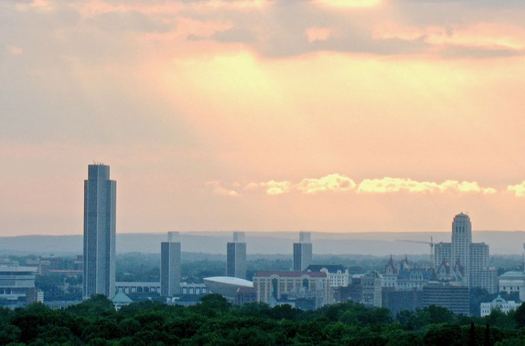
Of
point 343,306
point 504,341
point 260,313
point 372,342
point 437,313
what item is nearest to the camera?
point 504,341

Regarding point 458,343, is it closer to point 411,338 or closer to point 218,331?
point 411,338

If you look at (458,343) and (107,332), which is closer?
(458,343)

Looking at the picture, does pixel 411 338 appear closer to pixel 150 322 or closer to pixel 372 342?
pixel 372 342

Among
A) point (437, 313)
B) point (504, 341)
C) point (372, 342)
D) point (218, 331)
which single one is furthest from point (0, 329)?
point (437, 313)

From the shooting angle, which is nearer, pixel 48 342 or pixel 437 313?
pixel 48 342

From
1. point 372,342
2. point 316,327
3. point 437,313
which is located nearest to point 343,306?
point 437,313

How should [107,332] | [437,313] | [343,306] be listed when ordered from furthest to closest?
[343,306] → [437,313] → [107,332]

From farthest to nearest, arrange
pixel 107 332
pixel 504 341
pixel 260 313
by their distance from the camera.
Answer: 1. pixel 260 313
2. pixel 107 332
3. pixel 504 341

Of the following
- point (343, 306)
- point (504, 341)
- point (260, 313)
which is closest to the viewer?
point (504, 341)

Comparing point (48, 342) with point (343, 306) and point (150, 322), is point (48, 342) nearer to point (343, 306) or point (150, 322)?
point (150, 322)
